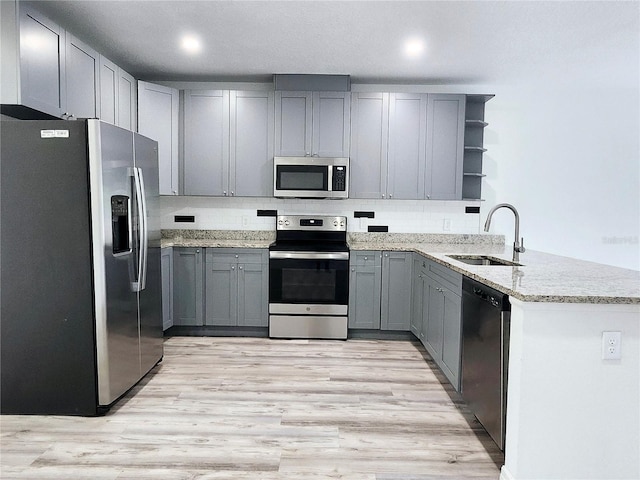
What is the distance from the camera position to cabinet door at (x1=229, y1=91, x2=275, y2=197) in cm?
425

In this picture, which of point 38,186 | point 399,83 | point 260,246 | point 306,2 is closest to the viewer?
point 38,186

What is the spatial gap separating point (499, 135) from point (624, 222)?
1.76 metres

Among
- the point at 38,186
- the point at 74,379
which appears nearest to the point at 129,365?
the point at 74,379

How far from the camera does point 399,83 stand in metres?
4.49

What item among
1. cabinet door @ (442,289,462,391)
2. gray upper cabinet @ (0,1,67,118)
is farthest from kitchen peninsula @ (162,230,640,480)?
gray upper cabinet @ (0,1,67,118)

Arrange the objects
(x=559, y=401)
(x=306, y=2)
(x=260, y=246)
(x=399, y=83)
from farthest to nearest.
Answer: (x=399, y=83)
(x=260, y=246)
(x=306, y=2)
(x=559, y=401)

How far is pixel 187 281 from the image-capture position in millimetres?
4125

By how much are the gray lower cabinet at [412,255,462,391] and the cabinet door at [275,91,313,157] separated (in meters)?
1.67

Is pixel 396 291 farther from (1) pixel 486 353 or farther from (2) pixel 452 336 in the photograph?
(1) pixel 486 353

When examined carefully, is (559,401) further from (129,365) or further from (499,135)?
(499,135)

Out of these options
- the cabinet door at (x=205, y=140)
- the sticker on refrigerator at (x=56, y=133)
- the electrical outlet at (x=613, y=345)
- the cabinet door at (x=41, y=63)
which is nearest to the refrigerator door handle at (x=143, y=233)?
the sticker on refrigerator at (x=56, y=133)

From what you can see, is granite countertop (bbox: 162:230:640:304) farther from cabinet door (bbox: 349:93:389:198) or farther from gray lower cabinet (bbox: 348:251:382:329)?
cabinet door (bbox: 349:93:389:198)

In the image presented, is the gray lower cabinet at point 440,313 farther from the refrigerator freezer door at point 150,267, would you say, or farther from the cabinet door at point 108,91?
the cabinet door at point 108,91

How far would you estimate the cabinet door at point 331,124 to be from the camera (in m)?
4.22
